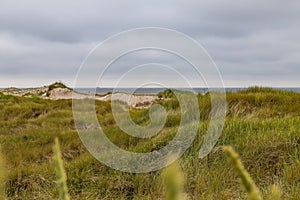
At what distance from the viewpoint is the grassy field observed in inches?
177

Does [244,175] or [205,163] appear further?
[205,163]

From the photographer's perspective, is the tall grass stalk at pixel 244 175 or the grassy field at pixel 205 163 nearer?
the tall grass stalk at pixel 244 175

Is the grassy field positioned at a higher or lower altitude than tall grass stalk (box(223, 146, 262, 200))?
lower

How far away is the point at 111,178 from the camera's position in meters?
5.45

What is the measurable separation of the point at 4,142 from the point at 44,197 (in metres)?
6.13

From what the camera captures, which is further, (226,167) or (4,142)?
(4,142)

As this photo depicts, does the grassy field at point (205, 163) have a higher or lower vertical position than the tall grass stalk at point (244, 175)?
lower

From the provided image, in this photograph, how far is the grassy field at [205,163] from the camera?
449cm

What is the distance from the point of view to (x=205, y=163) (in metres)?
5.37

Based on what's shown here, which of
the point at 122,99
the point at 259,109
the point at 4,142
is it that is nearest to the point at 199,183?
the point at 259,109

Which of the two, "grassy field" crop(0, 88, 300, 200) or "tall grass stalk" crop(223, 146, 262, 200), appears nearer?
"tall grass stalk" crop(223, 146, 262, 200)

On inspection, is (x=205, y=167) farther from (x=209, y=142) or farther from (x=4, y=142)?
(x=4, y=142)

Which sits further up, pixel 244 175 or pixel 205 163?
pixel 244 175

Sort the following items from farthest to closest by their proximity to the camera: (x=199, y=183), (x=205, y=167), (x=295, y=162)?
(x=205, y=167) → (x=295, y=162) → (x=199, y=183)
